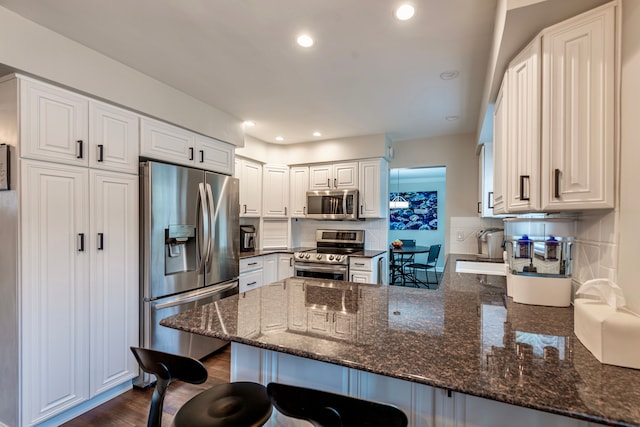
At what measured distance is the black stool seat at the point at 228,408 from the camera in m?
1.04

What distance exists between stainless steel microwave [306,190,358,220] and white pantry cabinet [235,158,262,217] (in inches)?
29.1

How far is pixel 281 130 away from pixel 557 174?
322 centimetres

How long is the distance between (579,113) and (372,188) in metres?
2.99

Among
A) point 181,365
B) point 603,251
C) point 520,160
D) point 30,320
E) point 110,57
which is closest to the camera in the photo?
point 181,365

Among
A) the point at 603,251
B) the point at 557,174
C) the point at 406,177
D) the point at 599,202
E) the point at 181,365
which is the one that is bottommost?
the point at 181,365

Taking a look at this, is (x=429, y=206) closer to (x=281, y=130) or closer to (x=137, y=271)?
(x=281, y=130)

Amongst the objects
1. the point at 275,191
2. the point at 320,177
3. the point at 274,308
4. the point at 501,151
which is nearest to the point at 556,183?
the point at 501,151

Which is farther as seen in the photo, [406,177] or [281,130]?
[406,177]

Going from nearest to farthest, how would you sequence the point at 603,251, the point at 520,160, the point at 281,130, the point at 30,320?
1. the point at 603,251
2. the point at 520,160
3. the point at 30,320
4. the point at 281,130

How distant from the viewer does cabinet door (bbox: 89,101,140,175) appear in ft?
7.04

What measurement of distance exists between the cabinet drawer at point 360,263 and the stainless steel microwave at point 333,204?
0.61m

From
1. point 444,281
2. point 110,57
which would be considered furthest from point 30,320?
point 444,281

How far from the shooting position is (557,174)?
4.14 ft

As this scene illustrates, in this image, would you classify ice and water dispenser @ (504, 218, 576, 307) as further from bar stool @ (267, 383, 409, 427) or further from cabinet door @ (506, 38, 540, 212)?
bar stool @ (267, 383, 409, 427)
